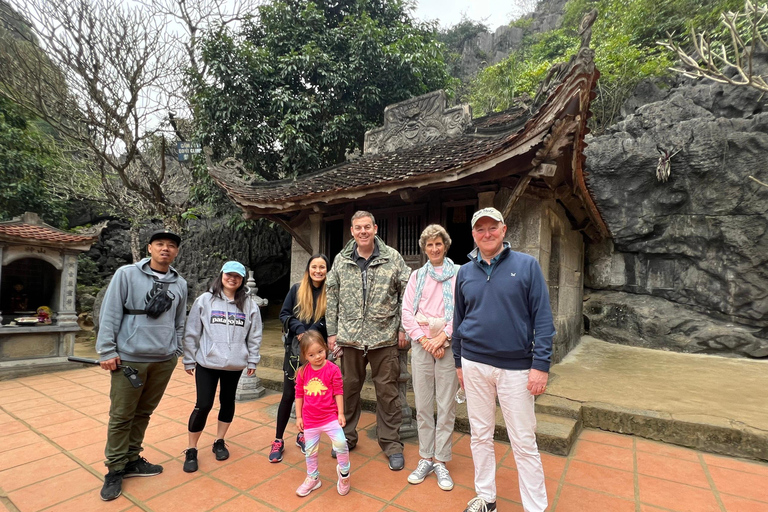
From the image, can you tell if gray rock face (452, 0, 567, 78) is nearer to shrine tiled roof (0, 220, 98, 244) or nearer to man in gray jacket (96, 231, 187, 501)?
shrine tiled roof (0, 220, 98, 244)

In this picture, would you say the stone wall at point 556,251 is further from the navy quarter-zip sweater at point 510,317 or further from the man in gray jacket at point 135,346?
the man in gray jacket at point 135,346

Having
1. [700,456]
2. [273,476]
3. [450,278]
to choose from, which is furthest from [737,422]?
[273,476]

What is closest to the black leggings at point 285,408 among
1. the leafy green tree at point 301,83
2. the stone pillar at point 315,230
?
the stone pillar at point 315,230

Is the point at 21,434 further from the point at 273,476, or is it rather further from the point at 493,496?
the point at 493,496

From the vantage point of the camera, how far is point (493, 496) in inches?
88.0

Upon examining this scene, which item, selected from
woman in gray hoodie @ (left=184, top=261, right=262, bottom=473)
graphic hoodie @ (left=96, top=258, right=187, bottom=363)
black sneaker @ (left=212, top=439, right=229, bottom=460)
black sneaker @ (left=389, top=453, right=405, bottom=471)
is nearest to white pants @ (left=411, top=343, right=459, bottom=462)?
black sneaker @ (left=389, top=453, right=405, bottom=471)

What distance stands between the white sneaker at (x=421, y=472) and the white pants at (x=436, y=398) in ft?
0.19

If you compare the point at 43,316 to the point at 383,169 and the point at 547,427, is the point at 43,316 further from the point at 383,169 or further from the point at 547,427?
the point at 547,427

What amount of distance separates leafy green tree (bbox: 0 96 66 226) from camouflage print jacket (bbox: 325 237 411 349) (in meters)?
13.6

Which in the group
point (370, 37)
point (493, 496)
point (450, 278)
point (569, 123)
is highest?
point (370, 37)

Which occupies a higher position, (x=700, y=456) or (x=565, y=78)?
(x=565, y=78)

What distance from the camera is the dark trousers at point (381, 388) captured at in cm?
293

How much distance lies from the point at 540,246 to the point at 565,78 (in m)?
2.17

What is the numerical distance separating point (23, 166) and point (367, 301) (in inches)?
563
